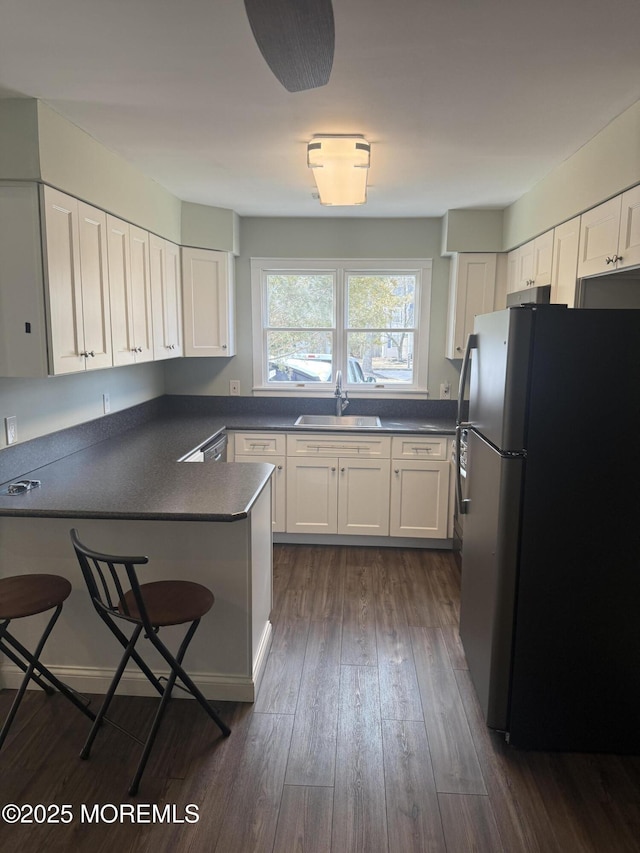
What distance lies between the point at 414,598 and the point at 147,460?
1.73 m

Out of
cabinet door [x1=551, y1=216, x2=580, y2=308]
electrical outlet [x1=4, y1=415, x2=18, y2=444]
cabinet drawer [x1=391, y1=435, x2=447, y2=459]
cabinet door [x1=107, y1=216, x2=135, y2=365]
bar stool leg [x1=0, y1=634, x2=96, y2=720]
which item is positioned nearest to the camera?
bar stool leg [x1=0, y1=634, x2=96, y2=720]

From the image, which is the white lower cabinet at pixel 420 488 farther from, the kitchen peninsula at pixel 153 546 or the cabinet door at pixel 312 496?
the kitchen peninsula at pixel 153 546

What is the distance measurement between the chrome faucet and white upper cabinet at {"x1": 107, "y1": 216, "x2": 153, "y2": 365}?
156cm

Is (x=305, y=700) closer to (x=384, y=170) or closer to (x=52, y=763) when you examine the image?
(x=52, y=763)

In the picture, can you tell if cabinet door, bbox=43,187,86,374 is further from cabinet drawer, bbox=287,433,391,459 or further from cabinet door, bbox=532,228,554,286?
cabinet door, bbox=532,228,554,286

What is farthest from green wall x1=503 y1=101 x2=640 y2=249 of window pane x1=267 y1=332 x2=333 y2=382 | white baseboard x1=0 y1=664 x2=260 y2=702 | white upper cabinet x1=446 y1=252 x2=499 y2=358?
white baseboard x1=0 y1=664 x2=260 y2=702

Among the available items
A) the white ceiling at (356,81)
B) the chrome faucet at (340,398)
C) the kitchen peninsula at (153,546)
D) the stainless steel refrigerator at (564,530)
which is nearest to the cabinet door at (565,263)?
the white ceiling at (356,81)

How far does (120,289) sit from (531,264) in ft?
7.81

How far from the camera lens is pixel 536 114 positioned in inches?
89.0

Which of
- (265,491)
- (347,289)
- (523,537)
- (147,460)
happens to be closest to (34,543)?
(147,460)

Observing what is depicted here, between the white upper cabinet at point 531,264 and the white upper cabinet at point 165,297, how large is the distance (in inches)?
90.4

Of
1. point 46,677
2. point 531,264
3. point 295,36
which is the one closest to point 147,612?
point 46,677

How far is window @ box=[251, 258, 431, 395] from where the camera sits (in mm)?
4555

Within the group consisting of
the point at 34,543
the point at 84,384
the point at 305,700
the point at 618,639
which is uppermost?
the point at 84,384
